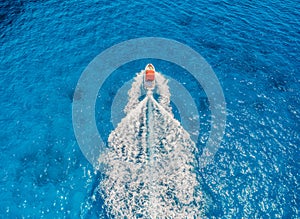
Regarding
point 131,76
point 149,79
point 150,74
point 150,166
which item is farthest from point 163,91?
point 150,166

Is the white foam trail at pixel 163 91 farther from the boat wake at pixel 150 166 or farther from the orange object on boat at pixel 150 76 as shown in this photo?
the orange object on boat at pixel 150 76

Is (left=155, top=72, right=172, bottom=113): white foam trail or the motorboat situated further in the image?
the motorboat

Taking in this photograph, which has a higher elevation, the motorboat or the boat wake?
the motorboat

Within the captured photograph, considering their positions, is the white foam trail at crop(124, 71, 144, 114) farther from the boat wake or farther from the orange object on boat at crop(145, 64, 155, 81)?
the orange object on boat at crop(145, 64, 155, 81)

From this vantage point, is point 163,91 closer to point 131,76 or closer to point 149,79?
point 149,79

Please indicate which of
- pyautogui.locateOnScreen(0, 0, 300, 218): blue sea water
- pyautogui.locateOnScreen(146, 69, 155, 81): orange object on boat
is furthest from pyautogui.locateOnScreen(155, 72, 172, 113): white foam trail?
pyautogui.locateOnScreen(0, 0, 300, 218): blue sea water

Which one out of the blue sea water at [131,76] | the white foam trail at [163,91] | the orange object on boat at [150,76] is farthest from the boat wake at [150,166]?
the orange object on boat at [150,76]

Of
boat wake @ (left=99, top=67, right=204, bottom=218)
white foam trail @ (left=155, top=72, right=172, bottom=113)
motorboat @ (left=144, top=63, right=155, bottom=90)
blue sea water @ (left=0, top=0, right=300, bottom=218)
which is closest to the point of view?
boat wake @ (left=99, top=67, right=204, bottom=218)
